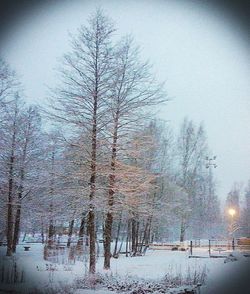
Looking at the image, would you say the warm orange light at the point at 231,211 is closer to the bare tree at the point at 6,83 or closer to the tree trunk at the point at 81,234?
the tree trunk at the point at 81,234

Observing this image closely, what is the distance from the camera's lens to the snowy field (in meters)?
5.25

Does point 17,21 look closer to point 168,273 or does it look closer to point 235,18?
point 235,18

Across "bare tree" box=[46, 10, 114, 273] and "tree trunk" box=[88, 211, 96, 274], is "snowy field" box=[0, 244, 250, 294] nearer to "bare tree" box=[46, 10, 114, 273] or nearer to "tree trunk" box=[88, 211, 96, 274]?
"tree trunk" box=[88, 211, 96, 274]

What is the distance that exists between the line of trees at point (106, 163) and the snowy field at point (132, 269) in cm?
19

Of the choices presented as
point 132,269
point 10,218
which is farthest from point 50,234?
point 132,269

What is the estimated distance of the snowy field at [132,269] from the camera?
5254 mm

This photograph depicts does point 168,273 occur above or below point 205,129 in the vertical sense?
below

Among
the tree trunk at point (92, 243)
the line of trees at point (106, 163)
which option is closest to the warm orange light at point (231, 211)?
the line of trees at point (106, 163)

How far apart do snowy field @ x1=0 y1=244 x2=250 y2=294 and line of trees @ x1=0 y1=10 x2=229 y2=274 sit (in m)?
0.19

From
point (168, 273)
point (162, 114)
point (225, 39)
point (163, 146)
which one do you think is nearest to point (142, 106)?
point (162, 114)

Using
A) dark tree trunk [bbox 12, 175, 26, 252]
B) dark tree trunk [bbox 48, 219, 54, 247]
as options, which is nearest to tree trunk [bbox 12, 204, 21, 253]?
dark tree trunk [bbox 12, 175, 26, 252]

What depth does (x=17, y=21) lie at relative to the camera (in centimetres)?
569

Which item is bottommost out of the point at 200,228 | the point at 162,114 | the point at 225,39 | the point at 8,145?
the point at 200,228

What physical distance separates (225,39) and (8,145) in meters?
3.40
